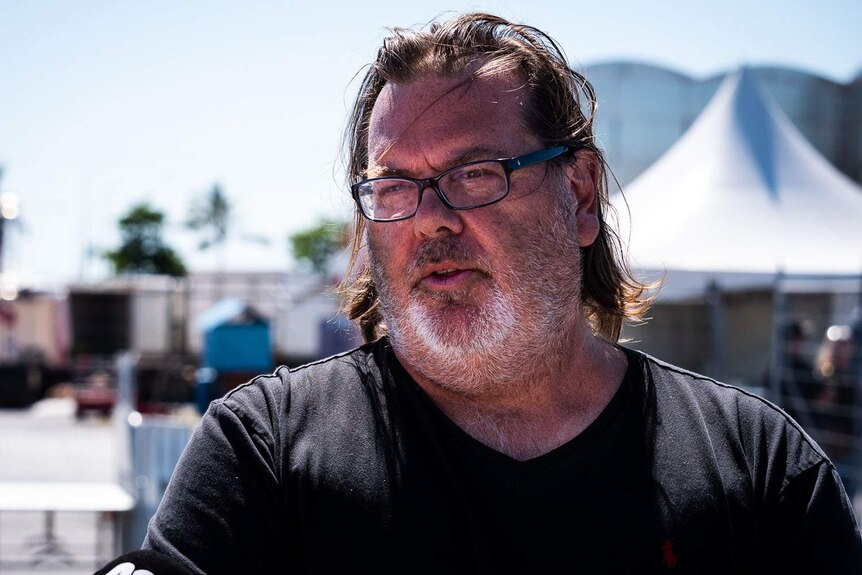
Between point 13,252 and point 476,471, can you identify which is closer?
point 476,471

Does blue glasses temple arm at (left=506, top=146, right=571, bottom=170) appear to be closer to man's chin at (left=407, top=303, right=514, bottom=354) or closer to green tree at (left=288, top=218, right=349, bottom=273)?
man's chin at (left=407, top=303, right=514, bottom=354)

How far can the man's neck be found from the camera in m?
1.62

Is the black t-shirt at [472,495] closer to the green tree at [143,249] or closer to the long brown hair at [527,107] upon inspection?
the long brown hair at [527,107]

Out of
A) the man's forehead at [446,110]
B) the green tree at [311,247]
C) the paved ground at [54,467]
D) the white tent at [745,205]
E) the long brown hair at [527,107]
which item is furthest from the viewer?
the green tree at [311,247]

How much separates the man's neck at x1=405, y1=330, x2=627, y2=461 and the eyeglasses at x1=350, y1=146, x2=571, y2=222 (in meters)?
0.29

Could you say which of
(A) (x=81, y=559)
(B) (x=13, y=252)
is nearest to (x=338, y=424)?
(A) (x=81, y=559)

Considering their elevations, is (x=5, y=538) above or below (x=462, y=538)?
below

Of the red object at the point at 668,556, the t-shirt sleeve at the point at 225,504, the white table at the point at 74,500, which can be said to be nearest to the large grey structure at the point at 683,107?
the white table at the point at 74,500

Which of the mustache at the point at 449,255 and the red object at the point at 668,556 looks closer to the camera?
the red object at the point at 668,556

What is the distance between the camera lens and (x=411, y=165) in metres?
1.66

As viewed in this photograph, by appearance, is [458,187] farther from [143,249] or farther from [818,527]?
[143,249]

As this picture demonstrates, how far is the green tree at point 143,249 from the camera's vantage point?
60188 mm

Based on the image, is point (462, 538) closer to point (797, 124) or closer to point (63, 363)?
point (797, 124)

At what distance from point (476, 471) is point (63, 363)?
24278 millimetres
